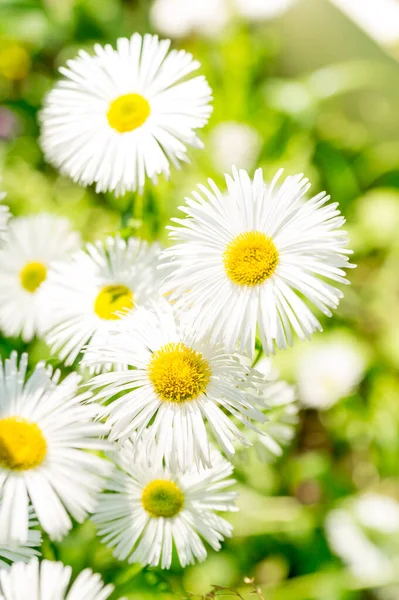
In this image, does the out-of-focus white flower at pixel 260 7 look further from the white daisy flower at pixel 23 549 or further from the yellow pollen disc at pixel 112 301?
the white daisy flower at pixel 23 549

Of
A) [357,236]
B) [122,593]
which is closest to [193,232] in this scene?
[122,593]

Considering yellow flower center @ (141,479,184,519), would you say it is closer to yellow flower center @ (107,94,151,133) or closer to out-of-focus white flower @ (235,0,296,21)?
yellow flower center @ (107,94,151,133)

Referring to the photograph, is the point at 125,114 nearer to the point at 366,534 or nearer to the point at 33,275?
the point at 33,275

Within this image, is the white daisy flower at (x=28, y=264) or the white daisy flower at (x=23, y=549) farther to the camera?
the white daisy flower at (x=28, y=264)

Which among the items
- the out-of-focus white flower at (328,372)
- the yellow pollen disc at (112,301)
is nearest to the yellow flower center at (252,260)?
the yellow pollen disc at (112,301)

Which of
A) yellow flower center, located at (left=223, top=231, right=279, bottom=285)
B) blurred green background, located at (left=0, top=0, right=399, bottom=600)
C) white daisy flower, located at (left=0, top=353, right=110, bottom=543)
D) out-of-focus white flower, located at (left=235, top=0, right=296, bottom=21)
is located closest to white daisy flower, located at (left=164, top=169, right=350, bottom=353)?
yellow flower center, located at (left=223, top=231, right=279, bottom=285)
